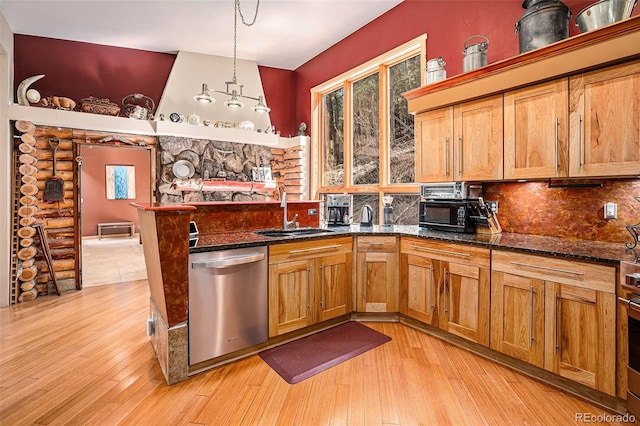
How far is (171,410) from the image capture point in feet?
6.34

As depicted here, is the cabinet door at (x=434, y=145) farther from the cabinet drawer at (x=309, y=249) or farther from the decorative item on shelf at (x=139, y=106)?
the decorative item on shelf at (x=139, y=106)

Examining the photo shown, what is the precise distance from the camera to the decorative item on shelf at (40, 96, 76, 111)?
4.17 metres

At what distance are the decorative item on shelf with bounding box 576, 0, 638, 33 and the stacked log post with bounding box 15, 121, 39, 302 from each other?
219 inches

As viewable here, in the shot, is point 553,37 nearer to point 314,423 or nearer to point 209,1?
point 314,423

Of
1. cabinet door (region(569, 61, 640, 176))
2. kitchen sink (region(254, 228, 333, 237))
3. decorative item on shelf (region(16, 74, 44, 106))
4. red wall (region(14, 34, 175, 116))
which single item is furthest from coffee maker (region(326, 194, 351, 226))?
decorative item on shelf (region(16, 74, 44, 106))

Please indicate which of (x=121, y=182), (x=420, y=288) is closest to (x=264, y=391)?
(x=420, y=288)

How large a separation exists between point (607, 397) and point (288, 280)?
7.18 ft

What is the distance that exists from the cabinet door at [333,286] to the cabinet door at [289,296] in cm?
12

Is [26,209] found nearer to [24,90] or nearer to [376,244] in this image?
[24,90]

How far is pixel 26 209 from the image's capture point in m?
3.96

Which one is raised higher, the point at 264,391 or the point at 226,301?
the point at 226,301

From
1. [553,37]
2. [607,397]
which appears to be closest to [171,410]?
[607,397]

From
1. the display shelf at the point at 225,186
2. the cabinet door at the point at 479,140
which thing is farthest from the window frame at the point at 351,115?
the cabinet door at the point at 479,140

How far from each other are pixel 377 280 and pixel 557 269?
4.91 feet
